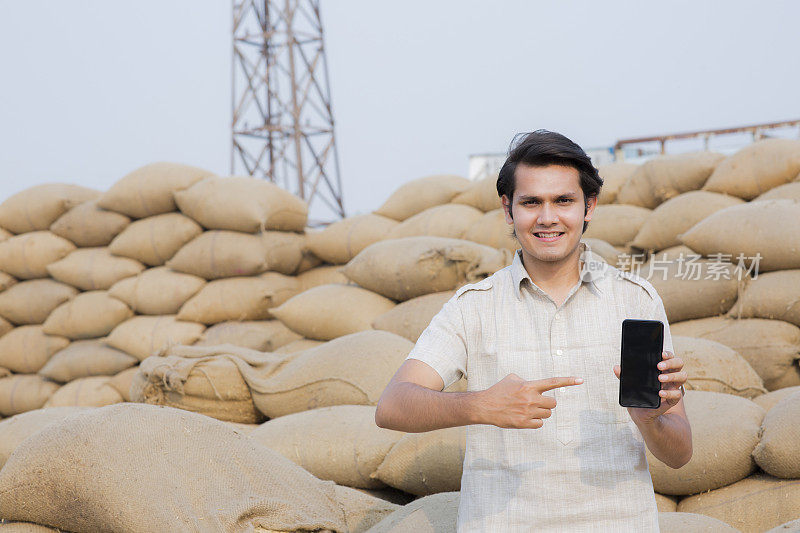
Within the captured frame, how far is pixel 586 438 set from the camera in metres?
1.23

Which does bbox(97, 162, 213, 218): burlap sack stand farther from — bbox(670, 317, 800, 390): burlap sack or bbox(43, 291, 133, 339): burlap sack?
bbox(670, 317, 800, 390): burlap sack

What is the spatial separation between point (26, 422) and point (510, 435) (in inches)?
83.6

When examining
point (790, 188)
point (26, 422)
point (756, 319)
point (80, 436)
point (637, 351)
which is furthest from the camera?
point (790, 188)

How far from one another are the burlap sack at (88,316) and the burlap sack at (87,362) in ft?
0.28

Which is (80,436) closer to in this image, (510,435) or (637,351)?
(510,435)

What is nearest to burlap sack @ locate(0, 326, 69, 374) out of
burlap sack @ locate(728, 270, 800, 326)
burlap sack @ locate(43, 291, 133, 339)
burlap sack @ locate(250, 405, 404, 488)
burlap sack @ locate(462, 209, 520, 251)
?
burlap sack @ locate(43, 291, 133, 339)

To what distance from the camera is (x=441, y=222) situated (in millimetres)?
4418

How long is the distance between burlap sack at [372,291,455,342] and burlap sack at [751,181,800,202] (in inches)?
62.3

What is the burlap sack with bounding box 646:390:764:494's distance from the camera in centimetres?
199

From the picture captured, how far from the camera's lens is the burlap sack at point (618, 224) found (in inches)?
161

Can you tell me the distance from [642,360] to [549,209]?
29 centimetres

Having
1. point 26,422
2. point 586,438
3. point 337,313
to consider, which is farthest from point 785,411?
point 26,422

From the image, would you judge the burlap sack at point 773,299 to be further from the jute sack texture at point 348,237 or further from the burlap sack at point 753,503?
the jute sack texture at point 348,237

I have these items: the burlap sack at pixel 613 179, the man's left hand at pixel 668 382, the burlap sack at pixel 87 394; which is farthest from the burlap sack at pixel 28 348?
the man's left hand at pixel 668 382
